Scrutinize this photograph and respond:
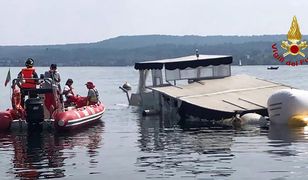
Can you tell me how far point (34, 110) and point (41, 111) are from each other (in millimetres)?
366

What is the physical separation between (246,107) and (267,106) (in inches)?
81.5

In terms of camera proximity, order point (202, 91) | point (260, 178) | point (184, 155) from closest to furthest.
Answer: point (260, 178) < point (184, 155) < point (202, 91)

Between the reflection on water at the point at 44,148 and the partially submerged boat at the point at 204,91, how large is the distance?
561cm

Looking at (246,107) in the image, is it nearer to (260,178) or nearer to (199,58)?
(199,58)

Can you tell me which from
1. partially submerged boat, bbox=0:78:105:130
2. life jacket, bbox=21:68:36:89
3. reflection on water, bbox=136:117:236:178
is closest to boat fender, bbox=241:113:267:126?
reflection on water, bbox=136:117:236:178

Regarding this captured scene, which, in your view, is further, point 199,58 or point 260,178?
point 199,58

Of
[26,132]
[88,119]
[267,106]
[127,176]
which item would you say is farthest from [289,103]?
[127,176]

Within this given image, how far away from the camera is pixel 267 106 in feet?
113

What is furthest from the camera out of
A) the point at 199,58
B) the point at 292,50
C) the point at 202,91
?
the point at 199,58

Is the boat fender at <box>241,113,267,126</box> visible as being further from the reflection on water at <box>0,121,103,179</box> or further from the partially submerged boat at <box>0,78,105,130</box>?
the partially submerged boat at <box>0,78,105,130</box>

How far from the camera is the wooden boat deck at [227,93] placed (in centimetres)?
3659

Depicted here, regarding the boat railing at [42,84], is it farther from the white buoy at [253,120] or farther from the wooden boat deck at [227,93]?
the white buoy at [253,120]

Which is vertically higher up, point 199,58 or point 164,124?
point 199,58

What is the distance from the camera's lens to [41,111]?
3080cm
